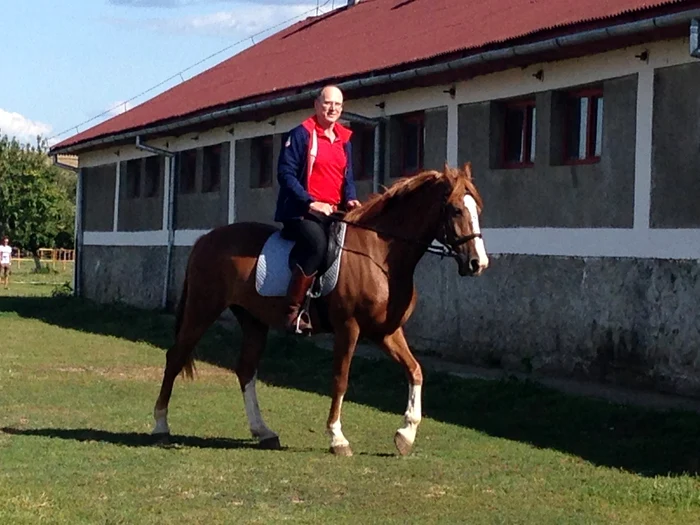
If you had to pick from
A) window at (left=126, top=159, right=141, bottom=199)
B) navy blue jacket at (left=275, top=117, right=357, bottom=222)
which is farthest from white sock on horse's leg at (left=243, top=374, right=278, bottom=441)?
window at (left=126, top=159, right=141, bottom=199)

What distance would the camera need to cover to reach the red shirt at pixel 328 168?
10.1 m

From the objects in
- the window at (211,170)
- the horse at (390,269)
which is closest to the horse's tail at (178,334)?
the horse at (390,269)

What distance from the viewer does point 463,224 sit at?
30.7ft

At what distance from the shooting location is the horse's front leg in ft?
32.5

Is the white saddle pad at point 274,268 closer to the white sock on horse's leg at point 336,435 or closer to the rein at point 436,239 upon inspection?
the rein at point 436,239

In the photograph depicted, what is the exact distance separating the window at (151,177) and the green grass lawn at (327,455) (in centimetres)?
1286

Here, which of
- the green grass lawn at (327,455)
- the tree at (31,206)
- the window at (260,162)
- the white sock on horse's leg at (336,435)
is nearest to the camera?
the green grass lawn at (327,455)

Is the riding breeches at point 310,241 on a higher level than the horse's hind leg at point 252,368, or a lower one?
higher

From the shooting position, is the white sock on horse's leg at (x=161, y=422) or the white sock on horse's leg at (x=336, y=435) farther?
the white sock on horse's leg at (x=161, y=422)

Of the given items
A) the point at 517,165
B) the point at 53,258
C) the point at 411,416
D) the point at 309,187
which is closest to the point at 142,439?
the point at 411,416

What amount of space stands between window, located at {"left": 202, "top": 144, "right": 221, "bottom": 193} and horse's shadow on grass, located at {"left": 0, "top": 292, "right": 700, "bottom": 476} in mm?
7071

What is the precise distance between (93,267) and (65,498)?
25641 mm

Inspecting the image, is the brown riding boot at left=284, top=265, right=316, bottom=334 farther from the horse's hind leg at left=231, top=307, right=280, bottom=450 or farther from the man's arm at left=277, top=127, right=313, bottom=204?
the horse's hind leg at left=231, top=307, right=280, bottom=450

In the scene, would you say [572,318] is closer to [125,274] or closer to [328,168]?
[328,168]
